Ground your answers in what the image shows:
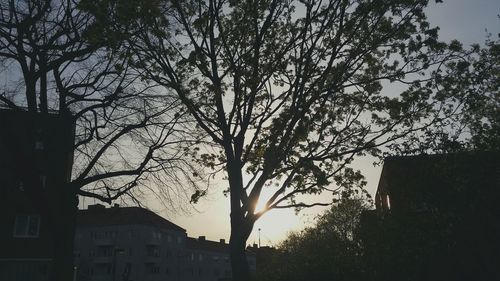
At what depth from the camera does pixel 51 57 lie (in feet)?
53.9

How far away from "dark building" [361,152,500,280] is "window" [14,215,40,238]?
29.3m

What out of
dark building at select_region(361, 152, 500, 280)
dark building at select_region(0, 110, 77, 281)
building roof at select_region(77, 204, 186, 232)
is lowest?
dark building at select_region(361, 152, 500, 280)

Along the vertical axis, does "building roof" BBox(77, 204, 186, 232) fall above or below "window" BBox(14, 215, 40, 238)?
above

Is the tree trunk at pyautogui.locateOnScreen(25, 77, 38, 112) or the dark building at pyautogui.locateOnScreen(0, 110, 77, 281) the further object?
the tree trunk at pyautogui.locateOnScreen(25, 77, 38, 112)

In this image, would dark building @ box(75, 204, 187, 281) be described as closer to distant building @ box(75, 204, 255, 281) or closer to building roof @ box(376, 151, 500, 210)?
distant building @ box(75, 204, 255, 281)

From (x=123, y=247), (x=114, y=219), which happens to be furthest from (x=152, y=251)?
(x=114, y=219)

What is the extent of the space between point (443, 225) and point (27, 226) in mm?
31609

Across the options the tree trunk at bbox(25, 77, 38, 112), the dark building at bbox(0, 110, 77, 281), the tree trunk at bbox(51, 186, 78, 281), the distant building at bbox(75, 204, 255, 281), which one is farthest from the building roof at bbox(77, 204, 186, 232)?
the tree trunk at bbox(25, 77, 38, 112)

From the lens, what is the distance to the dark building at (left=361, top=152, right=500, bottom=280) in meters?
10.1

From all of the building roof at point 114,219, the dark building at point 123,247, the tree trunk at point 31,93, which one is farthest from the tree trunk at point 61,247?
the building roof at point 114,219

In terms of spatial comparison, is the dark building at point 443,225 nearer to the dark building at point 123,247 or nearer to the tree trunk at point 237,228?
the tree trunk at point 237,228

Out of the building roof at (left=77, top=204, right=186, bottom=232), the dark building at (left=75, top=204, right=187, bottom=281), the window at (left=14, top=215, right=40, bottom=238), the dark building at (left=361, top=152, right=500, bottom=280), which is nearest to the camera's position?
the dark building at (left=361, top=152, right=500, bottom=280)

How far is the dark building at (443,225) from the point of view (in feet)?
33.1

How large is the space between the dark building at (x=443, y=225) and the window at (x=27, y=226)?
29303 millimetres
